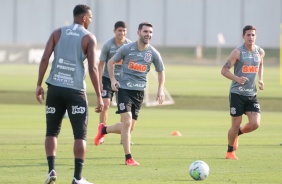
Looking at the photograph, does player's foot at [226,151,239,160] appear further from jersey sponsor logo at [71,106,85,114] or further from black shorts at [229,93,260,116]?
jersey sponsor logo at [71,106,85,114]

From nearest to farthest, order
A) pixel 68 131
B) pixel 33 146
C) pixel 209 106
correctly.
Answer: pixel 33 146 → pixel 68 131 → pixel 209 106

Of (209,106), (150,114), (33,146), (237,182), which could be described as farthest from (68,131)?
(209,106)

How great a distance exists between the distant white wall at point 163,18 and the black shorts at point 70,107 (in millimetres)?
32425

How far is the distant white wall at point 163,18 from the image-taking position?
44.2m

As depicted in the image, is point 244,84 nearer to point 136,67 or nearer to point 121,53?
point 136,67

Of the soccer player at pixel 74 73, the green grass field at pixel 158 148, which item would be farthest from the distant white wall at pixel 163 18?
the soccer player at pixel 74 73

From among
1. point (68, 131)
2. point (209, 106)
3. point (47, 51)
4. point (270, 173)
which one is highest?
point (47, 51)

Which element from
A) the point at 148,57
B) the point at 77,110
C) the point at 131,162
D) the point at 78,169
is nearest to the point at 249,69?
the point at 148,57

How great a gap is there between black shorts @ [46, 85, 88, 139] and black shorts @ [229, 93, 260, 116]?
15.3 feet

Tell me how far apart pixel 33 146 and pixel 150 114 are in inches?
485

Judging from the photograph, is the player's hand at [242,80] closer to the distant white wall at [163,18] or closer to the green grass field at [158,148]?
the green grass field at [158,148]

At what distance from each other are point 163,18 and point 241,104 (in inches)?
1156

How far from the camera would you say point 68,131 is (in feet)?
72.4

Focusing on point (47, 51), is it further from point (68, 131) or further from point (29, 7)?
point (29, 7)
